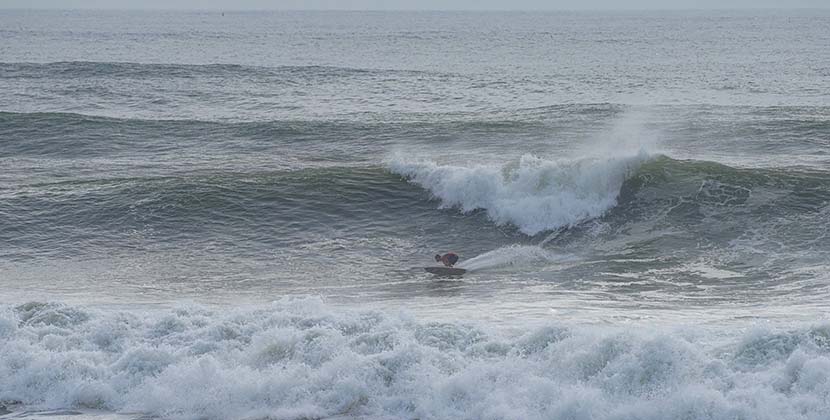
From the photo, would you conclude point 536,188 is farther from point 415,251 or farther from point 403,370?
point 403,370

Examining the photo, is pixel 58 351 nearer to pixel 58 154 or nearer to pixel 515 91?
pixel 58 154

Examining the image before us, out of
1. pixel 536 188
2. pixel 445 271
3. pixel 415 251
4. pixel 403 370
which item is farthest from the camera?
pixel 536 188

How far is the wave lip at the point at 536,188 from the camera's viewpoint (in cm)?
1978

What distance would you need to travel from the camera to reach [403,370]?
37.2 ft

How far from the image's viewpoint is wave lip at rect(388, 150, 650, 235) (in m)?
19.8

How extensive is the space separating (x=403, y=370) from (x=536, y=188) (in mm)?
9994

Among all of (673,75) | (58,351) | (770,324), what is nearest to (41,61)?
(673,75)

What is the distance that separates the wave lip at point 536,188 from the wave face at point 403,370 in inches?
299

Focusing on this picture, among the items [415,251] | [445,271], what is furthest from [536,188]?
[445,271]

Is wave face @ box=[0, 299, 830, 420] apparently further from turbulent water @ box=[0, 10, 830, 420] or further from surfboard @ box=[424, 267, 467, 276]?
surfboard @ box=[424, 267, 467, 276]

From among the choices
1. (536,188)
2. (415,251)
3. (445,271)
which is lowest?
(415,251)

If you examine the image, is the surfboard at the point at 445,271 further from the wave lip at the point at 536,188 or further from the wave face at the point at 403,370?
the wave face at the point at 403,370

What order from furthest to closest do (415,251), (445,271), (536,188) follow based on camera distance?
(536,188) → (415,251) → (445,271)

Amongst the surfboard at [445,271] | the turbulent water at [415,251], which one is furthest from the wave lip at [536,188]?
the surfboard at [445,271]
